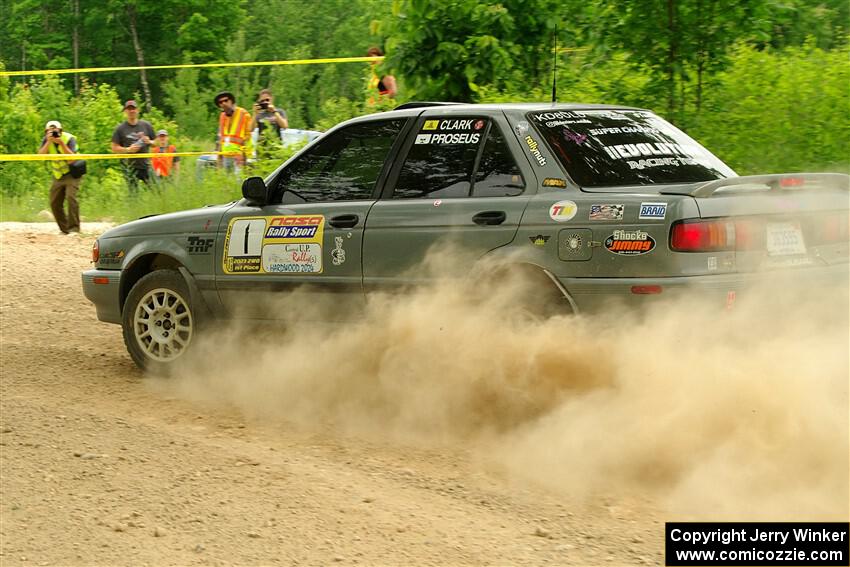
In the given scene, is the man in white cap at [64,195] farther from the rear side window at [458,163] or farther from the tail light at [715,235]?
the tail light at [715,235]

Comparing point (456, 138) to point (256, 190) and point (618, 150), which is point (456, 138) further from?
point (256, 190)

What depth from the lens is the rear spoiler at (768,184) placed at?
5574 mm

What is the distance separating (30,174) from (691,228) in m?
18.5

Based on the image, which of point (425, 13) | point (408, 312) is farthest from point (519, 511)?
point (425, 13)

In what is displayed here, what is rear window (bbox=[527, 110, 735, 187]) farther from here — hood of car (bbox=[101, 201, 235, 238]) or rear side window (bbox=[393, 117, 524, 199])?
hood of car (bbox=[101, 201, 235, 238])

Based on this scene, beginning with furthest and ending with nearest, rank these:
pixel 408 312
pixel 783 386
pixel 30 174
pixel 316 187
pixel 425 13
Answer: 1. pixel 30 174
2. pixel 425 13
3. pixel 316 187
4. pixel 408 312
5. pixel 783 386

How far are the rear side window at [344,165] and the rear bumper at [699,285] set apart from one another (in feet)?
5.08

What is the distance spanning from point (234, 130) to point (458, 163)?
30.7 feet

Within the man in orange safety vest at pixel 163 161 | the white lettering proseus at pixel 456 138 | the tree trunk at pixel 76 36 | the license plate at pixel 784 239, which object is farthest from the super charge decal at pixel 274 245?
the tree trunk at pixel 76 36

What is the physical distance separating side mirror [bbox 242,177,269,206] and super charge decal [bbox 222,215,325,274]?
0.12 metres

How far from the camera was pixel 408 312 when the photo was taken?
6.45 meters

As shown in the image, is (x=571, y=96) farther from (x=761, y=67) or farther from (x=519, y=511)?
(x=519, y=511)

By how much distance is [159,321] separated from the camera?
7711mm

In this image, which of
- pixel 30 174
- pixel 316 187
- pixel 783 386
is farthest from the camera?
pixel 30 174
